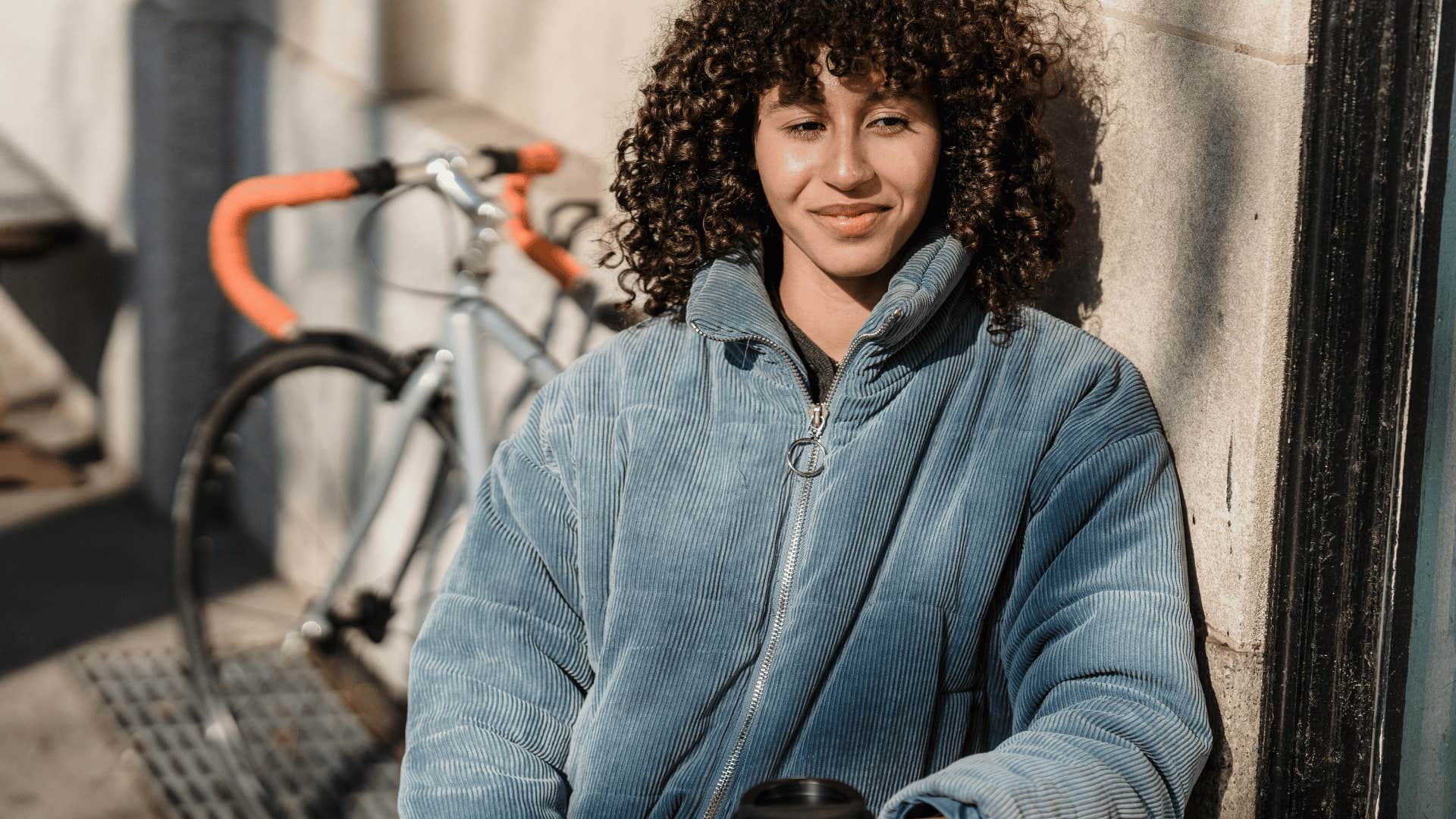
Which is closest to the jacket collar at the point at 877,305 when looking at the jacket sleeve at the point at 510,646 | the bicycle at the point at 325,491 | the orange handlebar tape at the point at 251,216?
the jacket sleeve at the point at 510,646

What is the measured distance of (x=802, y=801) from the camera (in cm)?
152

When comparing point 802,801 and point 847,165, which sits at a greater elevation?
point 847,165

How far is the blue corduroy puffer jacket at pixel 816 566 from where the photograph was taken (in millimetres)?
1798

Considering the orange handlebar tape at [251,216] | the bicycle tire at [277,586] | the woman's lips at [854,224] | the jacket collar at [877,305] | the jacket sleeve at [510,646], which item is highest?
the woman's lips at [854,224]

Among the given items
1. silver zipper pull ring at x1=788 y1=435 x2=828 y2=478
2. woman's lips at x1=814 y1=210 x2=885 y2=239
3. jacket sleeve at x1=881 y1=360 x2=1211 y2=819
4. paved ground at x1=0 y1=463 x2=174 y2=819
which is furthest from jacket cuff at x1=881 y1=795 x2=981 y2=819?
paved ground at x1=0 y1=463 x2=174 y2=819

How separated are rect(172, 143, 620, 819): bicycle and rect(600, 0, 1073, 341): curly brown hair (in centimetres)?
88

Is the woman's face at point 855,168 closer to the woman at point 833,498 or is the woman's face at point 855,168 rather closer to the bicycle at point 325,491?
the woman at point 833,498

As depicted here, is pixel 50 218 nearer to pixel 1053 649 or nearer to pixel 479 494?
pixel 479 494

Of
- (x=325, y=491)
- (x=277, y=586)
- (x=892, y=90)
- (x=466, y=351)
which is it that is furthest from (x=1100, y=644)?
(x=277, y=586)

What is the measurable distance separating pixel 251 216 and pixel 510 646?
1.25 m

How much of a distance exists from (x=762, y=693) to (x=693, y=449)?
28 cm

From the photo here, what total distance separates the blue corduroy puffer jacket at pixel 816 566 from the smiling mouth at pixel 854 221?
0.07m

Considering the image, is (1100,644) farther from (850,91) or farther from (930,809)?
(850,91)

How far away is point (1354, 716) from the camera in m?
1.80
